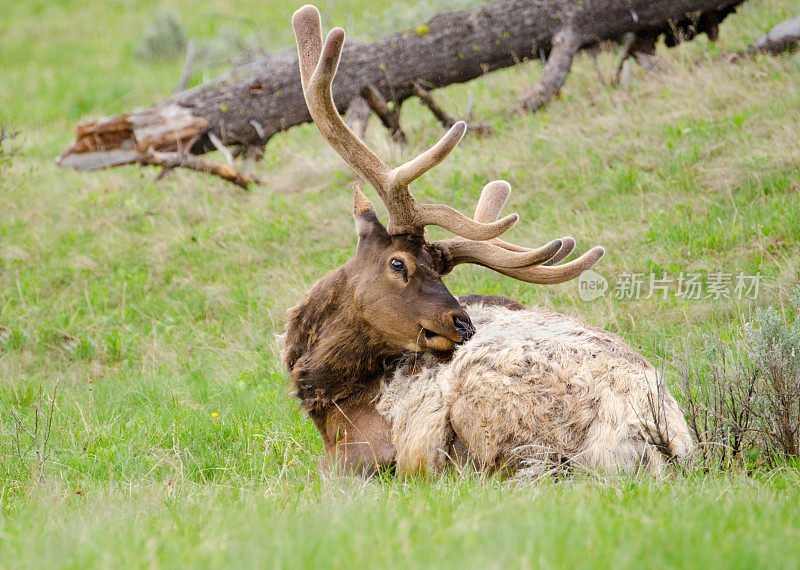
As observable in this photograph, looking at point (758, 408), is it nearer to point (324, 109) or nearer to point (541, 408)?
point (541, 408)

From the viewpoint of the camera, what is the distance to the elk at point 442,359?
4.22m

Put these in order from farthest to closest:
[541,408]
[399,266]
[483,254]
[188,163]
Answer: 1. [188,163]
2. [483,254]
3. [399,266]
4. [541,408]

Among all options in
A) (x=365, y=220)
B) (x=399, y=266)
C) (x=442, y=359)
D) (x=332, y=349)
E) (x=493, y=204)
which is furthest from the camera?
(x=493, y=204)

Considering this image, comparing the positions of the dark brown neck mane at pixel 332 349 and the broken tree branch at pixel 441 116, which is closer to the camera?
the dark brown neck mane at pixel 332 349

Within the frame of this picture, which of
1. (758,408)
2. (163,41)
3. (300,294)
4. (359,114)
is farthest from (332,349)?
(163,41)

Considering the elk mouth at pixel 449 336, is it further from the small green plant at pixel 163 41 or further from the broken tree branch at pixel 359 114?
the small green plant at pixel 163 41

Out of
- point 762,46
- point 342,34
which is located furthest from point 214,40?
point 342,34

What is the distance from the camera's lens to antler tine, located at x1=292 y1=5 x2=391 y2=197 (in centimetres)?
507

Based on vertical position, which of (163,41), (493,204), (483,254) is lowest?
(483,254)

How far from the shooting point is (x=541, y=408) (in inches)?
168

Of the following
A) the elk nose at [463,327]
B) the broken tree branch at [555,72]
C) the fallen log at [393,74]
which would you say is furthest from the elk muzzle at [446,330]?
the broken tree branch at [555,72]

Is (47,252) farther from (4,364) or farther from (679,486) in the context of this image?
(679,486)

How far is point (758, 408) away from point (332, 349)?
2444 millimetres

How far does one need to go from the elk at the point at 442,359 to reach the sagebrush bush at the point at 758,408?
11.8 inches
